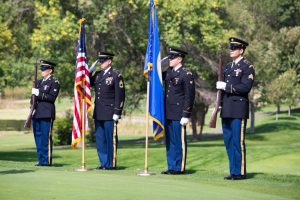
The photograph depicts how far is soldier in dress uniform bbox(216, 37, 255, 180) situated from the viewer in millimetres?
13367

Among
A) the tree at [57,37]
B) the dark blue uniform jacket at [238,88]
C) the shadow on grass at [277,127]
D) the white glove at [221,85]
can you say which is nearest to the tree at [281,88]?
the shadow on grass at [277,127]

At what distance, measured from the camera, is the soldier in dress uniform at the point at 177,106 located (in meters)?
14.2

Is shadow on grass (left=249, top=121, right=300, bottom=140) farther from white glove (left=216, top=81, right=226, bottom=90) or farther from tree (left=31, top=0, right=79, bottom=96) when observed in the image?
white glove (left=216, top=81, right=226, bottom=90)

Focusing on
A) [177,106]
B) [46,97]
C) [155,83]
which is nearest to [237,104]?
[177,106]

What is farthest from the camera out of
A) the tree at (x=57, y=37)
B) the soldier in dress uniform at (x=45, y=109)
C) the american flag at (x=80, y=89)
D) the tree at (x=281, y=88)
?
the tree at (x=281, y=88)

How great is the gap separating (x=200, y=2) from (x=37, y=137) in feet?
58.5

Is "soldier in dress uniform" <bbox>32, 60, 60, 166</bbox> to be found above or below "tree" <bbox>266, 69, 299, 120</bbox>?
below

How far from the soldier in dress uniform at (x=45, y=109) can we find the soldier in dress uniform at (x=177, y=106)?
2698mm

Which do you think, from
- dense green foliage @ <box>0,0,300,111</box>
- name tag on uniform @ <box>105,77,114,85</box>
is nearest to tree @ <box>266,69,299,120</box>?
dense green foliage @ <box>0,0,300,111</box>

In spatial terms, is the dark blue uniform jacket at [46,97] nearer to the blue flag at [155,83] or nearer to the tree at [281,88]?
the blue flag at [155,83]

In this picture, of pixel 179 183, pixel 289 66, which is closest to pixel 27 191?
pixel 179 183

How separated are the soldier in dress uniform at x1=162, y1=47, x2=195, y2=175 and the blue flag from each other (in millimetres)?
238

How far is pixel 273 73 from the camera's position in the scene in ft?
166

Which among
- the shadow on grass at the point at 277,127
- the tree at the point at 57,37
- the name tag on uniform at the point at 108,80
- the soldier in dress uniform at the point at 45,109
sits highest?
the tree at the point at 57,37
